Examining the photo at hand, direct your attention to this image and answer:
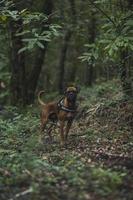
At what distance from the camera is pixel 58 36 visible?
559 inches

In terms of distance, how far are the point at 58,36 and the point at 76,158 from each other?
4.89m

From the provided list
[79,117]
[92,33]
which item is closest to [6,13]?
[79,117]

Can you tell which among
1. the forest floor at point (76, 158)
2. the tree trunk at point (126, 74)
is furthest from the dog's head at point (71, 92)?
the tree trunk at point (126, 74)

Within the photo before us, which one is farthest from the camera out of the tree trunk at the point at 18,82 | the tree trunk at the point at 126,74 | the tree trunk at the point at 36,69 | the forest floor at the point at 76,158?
the tree trunk at the point at 36,69

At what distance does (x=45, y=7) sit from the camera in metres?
19.6

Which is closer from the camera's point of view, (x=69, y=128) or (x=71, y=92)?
(x=71, y=92)

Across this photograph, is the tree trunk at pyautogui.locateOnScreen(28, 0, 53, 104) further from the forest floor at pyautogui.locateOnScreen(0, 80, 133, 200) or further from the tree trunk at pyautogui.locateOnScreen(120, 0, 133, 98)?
the tree trunk at pyautogui.locateOnScreen(120, 0, 133, 98)

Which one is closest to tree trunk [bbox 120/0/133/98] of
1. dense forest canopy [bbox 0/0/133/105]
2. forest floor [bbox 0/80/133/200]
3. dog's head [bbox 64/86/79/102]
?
dense forest canopy [bbox 0/0/133/105]

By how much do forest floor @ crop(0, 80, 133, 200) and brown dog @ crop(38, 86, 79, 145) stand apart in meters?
0.43

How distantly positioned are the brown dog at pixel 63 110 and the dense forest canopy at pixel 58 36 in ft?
2.70

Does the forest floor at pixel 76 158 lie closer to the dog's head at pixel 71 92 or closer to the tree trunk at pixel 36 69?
the dog's head at pixel 71 92

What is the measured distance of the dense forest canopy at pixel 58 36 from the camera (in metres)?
10.9

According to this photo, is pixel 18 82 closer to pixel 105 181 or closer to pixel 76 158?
pixel 76 158

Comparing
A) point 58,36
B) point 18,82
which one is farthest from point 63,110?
point 18,82
